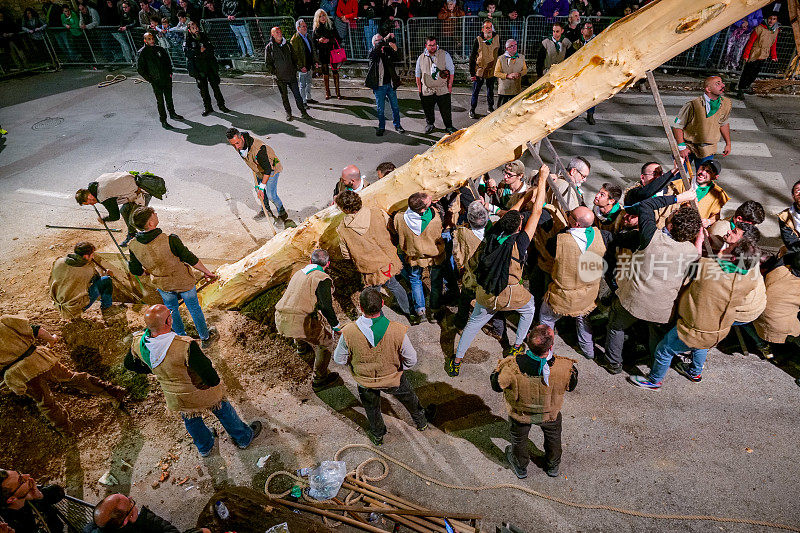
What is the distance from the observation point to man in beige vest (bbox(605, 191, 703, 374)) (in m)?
3.83

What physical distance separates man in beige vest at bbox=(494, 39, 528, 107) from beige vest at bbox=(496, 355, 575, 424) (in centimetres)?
715

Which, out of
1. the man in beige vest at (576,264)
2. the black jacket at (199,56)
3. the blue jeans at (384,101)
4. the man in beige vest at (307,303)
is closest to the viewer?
the man in beige vest at (576,264)

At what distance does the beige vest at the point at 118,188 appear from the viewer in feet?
19.2

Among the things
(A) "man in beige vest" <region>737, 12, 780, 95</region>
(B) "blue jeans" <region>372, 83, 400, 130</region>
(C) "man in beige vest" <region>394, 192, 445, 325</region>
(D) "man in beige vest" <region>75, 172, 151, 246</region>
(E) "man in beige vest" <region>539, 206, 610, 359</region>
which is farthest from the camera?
(A) "man in beige vest" <region>737, 12, 780, 95</region>

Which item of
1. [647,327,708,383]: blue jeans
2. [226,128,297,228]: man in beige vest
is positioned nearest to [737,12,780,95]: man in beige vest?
[647,327,708,383]: blue jeans

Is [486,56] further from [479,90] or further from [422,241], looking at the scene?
[422,241]

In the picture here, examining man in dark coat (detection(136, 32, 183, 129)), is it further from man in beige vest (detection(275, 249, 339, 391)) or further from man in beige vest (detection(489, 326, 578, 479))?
man in beige vest (detection(489, 326, 578, 479))

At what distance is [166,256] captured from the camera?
479cm

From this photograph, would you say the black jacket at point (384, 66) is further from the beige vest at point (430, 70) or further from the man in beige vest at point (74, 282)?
the man in beige vest at point (74, 282)

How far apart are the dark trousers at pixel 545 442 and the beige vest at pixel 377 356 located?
1.03 m

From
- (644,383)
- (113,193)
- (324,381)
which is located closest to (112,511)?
(324,381)

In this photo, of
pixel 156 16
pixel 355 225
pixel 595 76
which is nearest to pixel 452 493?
pixel 355 225

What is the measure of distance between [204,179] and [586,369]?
301 inches

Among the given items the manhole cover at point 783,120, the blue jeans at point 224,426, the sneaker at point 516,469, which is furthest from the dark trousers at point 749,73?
the blue jeans at point 224,426
